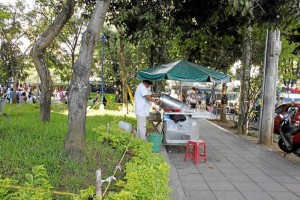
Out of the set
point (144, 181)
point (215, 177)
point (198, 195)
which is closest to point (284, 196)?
point (215, 177)

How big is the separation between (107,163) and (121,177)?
593 millimetres

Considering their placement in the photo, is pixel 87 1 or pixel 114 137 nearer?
pixel 114 137

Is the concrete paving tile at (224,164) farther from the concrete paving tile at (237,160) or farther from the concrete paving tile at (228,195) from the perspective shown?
the concrete paving tile at (228,195)

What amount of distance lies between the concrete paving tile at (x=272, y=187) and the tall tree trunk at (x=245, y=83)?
22.1ft

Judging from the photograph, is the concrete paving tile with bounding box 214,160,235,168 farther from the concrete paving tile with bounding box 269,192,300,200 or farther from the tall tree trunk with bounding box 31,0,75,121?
the tall tree trunk with bounding box 31,0,75,121

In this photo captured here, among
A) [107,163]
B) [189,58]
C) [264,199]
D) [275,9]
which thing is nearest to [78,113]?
[107,163]

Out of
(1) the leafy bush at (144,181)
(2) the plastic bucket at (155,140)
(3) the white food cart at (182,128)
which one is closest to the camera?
(1) the leafy bush at (144,181)

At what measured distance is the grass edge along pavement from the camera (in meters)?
3.16

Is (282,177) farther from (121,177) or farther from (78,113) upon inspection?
(78,113)

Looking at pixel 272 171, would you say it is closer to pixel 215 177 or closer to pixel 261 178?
pixel 261 178

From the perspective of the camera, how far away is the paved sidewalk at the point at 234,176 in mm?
5316

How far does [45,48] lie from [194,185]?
13.9 ft

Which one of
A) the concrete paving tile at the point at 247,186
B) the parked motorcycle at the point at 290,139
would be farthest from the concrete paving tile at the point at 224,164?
the parked motorcycle at the point at 290,139

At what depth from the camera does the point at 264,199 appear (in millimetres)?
5117
